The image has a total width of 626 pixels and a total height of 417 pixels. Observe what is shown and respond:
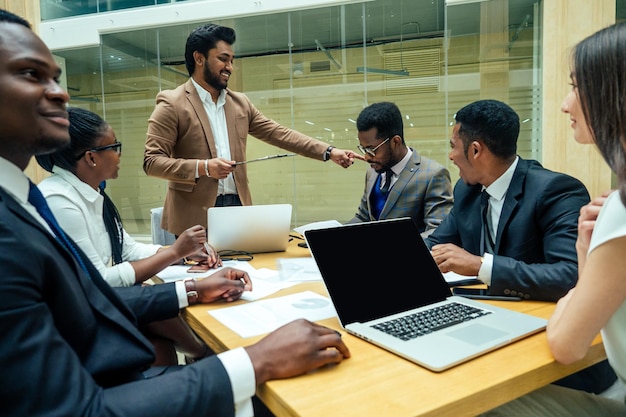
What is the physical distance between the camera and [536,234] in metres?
1.33

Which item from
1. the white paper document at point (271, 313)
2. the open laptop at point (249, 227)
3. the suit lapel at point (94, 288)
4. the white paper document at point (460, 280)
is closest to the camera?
the suit lapel at point (94, 288)

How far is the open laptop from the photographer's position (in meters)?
1.80

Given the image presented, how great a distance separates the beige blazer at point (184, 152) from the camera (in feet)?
7.26

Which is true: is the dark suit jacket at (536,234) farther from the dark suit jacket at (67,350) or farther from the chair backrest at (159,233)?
the chair backrest at (159,233)

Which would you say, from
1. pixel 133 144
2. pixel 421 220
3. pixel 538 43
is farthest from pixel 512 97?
pixel 133 144

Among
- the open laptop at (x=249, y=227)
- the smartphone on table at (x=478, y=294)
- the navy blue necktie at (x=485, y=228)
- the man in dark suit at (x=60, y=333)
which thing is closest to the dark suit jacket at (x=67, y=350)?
the man in dark suit at (x=60, y=333)

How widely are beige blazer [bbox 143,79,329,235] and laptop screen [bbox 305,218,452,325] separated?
1286 millimetres

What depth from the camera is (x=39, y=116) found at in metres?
0.75

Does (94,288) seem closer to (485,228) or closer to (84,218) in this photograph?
(84,218)

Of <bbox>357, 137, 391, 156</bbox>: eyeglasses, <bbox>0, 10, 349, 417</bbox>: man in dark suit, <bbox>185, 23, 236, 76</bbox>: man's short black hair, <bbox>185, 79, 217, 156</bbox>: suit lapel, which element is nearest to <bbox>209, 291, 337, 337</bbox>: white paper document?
<bbox>0, 10, 349, 417</bbox>: man in dark suit

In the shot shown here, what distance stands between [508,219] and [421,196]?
2.68 feet

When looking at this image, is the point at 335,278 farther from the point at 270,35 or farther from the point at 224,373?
the point at 270,35

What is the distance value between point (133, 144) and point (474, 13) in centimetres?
474

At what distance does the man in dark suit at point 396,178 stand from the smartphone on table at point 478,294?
0.82 m
